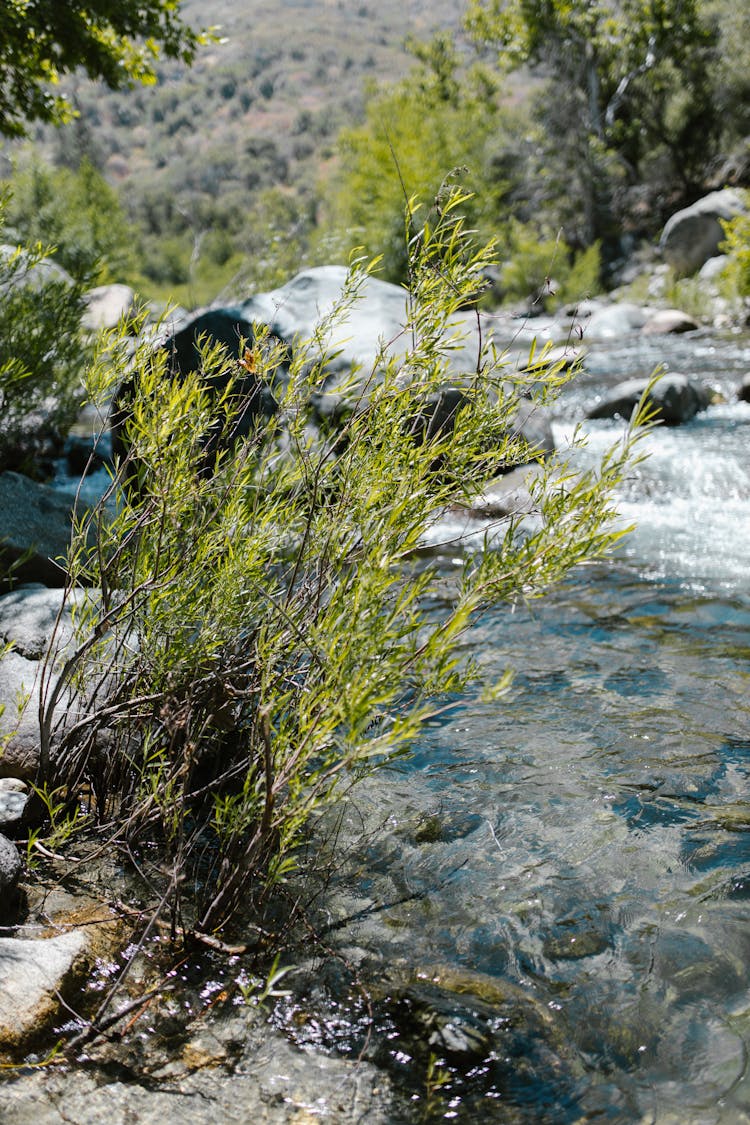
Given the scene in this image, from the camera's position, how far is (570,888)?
304 cm

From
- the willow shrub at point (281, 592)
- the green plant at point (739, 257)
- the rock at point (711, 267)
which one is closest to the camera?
the willow shrub at point (281, 592)

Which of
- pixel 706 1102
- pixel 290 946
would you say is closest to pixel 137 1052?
pixel 290 946

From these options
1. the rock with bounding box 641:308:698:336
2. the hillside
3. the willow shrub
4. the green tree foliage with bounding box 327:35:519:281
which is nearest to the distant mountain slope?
the hillside

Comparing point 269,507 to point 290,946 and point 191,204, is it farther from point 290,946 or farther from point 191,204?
point 191,204

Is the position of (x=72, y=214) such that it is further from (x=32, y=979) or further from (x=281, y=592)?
(x=32, y=979)

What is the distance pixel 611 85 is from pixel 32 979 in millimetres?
37021

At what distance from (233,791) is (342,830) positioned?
462mm

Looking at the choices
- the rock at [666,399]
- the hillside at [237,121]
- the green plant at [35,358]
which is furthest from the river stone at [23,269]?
the hillside at [237,121]

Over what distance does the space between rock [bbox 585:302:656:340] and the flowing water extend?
49.6 ft

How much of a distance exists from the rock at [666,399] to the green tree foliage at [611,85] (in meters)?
22.5

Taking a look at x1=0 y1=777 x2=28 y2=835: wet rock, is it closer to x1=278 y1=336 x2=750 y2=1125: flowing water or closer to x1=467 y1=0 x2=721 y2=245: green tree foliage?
x1=278 y1=336 x2=750 y2=1125: flowing water

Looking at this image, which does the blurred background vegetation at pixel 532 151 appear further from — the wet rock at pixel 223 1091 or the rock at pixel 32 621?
the wet rock at pixel 223 1091

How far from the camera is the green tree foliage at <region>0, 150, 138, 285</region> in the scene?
24.8m

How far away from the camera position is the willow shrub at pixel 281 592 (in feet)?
7.25
